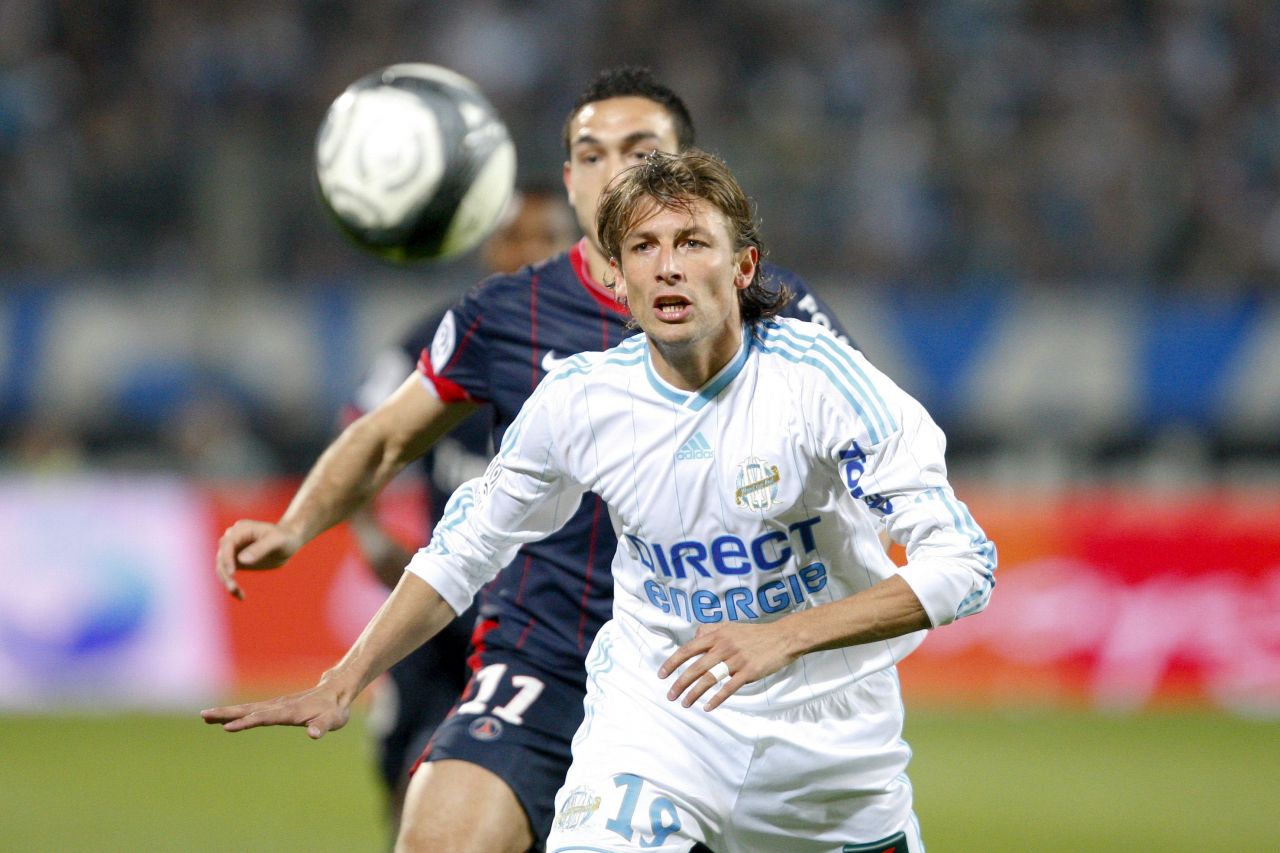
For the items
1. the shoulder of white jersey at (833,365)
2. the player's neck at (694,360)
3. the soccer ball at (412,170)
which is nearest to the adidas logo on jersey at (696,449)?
the player's neck at (694,360)

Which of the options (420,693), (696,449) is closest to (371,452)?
(696,449)

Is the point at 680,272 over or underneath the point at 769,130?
underneath

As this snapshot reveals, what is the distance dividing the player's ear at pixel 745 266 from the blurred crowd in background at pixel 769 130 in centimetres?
943

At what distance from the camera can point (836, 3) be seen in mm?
15672

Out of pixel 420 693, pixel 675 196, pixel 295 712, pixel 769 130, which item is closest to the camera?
pixel 295 712

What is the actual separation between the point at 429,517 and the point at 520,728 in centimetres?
231

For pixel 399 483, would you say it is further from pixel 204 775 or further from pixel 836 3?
pixel 836 3

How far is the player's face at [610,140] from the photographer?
472 cm

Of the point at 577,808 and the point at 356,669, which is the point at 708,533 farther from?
the point at 356,669

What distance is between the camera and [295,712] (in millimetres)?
3570

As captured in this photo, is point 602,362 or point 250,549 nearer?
point 602,362

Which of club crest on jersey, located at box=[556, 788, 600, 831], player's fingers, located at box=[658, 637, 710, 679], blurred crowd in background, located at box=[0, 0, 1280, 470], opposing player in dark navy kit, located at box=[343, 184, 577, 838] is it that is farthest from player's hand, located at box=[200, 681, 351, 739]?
blurred crowd in background, located at box=[0, 0, 1280, 470]

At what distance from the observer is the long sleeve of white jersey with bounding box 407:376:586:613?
12.9 feet

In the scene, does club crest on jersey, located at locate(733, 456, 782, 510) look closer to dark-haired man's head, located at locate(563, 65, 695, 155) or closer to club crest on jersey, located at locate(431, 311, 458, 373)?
club crest on jersey, located at locate(431, 311, 458, 373)
